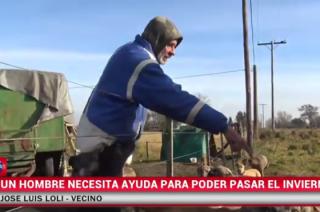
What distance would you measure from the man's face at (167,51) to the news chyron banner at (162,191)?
0.74 metres

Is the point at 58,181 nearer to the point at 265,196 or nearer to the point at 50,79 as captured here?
the point at 265,196

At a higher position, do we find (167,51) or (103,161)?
(167,51)

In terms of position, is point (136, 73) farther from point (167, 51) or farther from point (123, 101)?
point (167, 51)

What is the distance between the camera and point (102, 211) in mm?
2930

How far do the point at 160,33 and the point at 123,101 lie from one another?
1.33 feet

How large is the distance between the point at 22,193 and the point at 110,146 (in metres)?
0.57

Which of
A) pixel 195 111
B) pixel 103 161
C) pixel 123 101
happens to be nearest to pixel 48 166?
pixel 103 161

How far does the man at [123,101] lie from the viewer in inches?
116

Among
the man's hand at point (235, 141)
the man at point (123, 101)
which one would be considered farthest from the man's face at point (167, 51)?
the man's hand at point (235, 141)

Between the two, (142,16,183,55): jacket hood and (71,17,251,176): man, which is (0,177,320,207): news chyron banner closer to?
(71,17,251,176): man

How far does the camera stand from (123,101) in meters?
3.09

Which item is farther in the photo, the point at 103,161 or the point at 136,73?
the point at 103,161

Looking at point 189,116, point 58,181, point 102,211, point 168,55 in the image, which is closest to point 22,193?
point 58,181

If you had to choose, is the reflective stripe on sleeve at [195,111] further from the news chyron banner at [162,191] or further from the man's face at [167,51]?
the man's face at [167,51]
